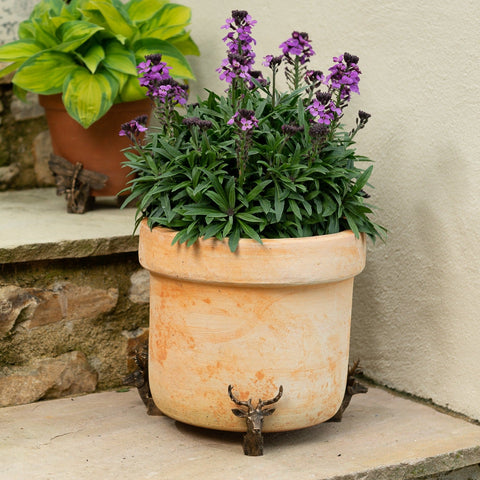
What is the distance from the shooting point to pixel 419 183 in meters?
2.15

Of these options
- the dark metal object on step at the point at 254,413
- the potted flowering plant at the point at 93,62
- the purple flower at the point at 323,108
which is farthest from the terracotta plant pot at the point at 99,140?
the dark metal object on step at the point at 254,413

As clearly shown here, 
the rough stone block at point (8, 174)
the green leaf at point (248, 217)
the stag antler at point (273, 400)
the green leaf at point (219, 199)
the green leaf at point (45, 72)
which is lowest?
the stag antler at point (273, 400)

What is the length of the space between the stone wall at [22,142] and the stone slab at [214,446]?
1.21 m

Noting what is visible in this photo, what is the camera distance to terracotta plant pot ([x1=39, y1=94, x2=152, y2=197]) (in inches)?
107

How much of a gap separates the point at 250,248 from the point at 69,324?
0.74 m

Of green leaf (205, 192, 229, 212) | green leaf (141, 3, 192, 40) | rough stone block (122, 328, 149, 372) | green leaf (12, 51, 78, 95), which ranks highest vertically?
green leaf (141, 3, 192, 40)

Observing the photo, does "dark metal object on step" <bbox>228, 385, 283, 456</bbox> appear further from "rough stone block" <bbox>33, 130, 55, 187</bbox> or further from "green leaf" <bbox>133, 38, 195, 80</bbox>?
"rough stone block" <bbox>33, 130, 55, 187</bbox>

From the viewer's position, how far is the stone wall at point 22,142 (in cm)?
313

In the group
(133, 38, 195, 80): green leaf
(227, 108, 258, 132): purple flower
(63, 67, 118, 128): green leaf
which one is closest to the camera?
(227, 108, 258, 132): purple flower

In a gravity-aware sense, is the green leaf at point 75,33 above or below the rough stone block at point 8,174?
above

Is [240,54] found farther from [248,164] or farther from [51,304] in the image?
[51,304]

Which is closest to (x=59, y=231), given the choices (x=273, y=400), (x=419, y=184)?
(x=273, y=400)

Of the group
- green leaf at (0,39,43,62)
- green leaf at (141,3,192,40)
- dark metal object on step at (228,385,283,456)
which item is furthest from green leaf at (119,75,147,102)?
dark metal object on step at (228,385,283,456)

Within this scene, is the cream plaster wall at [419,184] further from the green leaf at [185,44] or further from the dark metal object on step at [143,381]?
the dark metal object on step at [143,381]
